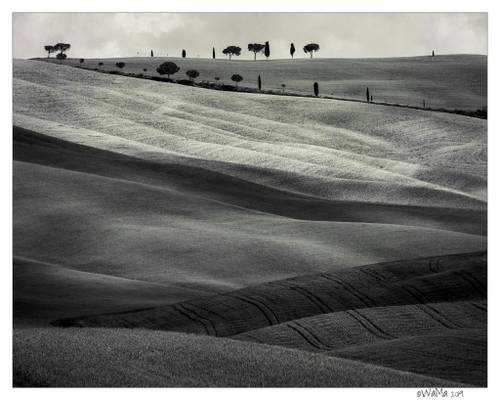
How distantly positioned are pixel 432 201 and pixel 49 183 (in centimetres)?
393

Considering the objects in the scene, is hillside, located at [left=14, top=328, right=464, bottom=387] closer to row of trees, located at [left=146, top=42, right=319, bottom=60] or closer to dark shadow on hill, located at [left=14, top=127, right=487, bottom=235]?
dark shadow on hill, located at [left=14, top=127, right=487, bottom=235]

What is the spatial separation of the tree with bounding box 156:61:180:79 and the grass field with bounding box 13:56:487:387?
0.30 metres

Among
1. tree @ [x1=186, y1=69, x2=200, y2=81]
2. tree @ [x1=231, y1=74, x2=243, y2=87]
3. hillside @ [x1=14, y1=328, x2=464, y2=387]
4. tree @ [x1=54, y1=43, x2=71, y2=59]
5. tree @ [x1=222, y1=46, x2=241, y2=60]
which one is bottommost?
hillside @ [x1=14, y1=328, x2=464, y2=387]

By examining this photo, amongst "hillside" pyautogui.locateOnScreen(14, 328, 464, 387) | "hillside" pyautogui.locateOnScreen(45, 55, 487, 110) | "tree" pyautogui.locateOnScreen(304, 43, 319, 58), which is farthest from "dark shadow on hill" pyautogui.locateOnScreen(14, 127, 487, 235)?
"hillside" pyautogui.locateOnScreen(14, 328, 464, 387)

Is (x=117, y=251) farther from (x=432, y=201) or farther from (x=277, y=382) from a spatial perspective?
(x=432, y=201)

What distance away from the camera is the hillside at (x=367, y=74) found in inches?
358

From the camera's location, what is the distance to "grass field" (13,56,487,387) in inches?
227

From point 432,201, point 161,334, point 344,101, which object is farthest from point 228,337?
point 344,101

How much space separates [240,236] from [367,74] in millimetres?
4616

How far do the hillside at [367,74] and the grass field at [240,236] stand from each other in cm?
15

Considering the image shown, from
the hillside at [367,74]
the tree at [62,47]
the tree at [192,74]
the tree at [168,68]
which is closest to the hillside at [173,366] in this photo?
the tree at [62,47]

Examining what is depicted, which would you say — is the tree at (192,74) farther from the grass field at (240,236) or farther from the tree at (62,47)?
the tree at (62,47)

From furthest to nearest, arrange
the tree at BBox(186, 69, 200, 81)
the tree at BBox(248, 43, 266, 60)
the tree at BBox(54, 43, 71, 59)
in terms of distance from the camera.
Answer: the tree at BBox(186, 69, 200, 81), the tree at BBox(248, 43, 266, 60), the tree at BBox(54, 43, 71, 59)

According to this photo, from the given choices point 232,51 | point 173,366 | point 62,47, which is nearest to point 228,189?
point 232,51
